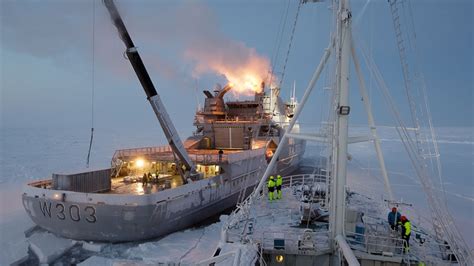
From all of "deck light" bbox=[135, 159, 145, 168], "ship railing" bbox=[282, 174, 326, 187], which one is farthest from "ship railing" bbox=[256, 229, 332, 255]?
"deck light" bbox=[135, 159, 145, 168]

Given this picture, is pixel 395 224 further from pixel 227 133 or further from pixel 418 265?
pixel 227 133

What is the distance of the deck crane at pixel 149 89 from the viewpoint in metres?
15.8

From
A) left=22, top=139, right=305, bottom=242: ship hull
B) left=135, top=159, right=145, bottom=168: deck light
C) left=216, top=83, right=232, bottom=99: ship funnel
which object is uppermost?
left=216, top=83, right=232, bottom=99: ship funnel

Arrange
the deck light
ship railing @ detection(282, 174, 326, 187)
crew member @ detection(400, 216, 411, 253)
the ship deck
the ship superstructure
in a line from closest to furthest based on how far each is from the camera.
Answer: crew member @ detection(400, 216, 411, 253)
the ship superstructure
ship railing @ detection(282, 174, 326, 187)
the ship deck
the deck light

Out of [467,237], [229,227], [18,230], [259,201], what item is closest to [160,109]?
[259,201]

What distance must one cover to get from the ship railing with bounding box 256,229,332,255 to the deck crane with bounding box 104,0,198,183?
382 inches

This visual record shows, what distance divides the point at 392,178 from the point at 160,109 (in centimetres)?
3109

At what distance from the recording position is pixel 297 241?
10.2 meters

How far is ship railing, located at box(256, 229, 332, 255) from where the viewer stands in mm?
9906

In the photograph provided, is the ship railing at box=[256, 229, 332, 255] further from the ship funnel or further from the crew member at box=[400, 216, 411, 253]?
the ship funnel

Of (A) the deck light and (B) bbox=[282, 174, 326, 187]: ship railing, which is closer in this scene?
(B) bbox=[282, 174, 326, 187]: ship railing

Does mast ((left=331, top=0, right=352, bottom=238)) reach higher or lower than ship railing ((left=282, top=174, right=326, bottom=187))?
Result: higher

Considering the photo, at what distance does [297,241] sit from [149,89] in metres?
11.7

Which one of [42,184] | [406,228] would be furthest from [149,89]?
[406,228]
